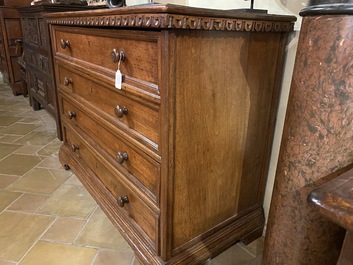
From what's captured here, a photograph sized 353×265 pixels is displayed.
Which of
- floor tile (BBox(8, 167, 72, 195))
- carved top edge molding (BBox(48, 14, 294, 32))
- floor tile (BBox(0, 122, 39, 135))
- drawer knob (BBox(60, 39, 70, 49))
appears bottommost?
floor tile (BBox(0, 122, 39, 135))

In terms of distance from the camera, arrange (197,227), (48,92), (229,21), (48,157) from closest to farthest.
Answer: (229,21) < (197,227) < (48,157) < (48,92)

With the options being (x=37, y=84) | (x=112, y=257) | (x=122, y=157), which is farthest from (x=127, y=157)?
(x=37, y=84)

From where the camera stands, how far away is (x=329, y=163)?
2.10 feet

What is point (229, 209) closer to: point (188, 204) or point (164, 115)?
point (188, 204)

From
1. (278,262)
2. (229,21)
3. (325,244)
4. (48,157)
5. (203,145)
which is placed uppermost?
(229,21)

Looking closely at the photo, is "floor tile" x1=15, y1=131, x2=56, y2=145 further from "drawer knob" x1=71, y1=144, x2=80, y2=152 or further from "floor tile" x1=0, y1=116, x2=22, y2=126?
"drawer knob" x1=71, y1=144, x2=80, y2=152

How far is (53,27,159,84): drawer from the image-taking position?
2.72 feet

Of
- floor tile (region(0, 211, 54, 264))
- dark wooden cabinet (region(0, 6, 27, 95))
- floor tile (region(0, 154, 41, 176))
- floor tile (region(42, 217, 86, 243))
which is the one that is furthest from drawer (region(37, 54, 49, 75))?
floor tile (region(42, 217, 86, 243))

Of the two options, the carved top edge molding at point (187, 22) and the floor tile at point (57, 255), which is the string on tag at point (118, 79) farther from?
the floor tile at point (57, 255)

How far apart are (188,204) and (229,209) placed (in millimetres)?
265

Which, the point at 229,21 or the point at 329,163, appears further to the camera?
the point at 229,21

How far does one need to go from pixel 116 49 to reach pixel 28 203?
1125 millimetres

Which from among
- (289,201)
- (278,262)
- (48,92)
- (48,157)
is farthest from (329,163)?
(48,92)

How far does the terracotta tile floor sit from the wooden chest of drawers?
0.35 feet
